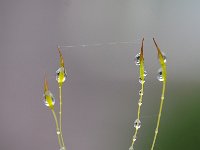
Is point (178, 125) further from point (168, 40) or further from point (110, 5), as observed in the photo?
point (110, 5)

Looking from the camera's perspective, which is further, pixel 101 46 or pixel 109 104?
pixel 101 46

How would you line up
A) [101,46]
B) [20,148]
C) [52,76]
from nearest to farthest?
[20,148]
[52,76]
[101,46]

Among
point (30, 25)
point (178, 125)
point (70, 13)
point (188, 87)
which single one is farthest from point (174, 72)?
point (30, 25)

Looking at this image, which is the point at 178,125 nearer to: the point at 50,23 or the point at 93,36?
the point at 93,36

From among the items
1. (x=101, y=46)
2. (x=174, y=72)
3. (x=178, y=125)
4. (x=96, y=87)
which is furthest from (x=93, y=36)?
(x=178, y=125)

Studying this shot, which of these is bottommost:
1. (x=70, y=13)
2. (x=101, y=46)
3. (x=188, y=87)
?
(x=188, y=87)

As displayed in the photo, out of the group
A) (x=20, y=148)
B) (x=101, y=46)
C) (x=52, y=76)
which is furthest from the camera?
(x=101, y=46)

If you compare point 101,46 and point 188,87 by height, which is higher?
point 101,46
